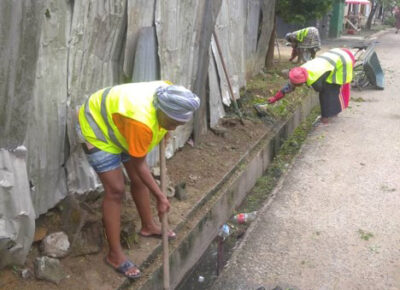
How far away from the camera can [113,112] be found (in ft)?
10.5

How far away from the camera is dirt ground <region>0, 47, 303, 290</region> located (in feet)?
10.6

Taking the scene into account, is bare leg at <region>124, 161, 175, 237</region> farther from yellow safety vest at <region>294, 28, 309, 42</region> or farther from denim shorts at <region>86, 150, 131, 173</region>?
yellow safety vest at <region>294, 28, 309, 42</region>

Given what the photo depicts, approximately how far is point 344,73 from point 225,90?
6.36 ft

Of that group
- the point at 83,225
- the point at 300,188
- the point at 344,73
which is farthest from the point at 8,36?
the point at 344,73

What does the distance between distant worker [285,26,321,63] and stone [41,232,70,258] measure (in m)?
9.65

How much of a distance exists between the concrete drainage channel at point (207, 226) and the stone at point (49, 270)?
418 millimetres

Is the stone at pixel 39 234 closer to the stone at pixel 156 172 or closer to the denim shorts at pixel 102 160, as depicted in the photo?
the denim shorts at pixel 102 160

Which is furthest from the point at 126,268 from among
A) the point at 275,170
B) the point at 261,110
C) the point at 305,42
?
the point at 305,42

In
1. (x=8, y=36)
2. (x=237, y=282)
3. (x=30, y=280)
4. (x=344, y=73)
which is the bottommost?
(x=237, y=282)

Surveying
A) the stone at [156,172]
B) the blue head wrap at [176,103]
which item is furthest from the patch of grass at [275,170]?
the blue head wrap at [176,103]

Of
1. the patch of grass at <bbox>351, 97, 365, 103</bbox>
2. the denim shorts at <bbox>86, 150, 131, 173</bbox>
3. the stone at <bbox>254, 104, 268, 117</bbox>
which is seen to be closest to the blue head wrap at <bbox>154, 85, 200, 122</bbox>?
the denim shorts at <bbox>86, 150, 131, 173</bbox>

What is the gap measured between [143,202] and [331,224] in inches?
75.2

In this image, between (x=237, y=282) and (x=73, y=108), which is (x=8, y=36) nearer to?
(x=73, y=108)

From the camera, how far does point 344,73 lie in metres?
7.55
